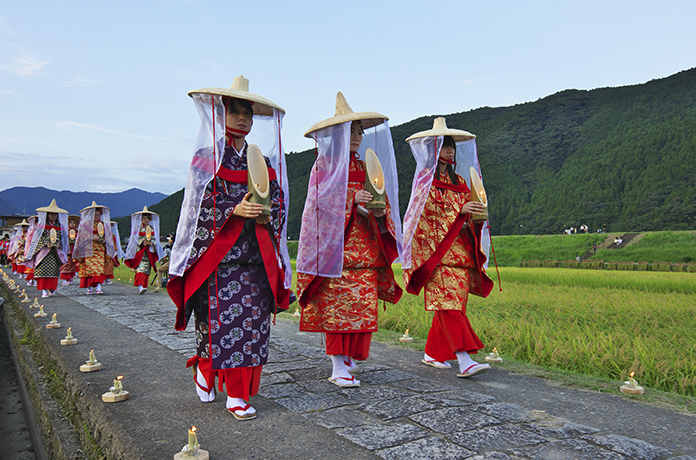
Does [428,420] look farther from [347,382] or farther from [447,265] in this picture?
[447,265]

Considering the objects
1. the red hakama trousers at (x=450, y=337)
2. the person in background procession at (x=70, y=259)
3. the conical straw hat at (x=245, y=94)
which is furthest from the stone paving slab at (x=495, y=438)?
the person in background procession at (x=70, y=259)

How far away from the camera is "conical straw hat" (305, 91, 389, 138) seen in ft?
12.5

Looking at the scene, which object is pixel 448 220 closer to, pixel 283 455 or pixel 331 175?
pixel 331 175

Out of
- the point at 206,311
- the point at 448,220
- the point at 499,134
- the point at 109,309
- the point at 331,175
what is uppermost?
the point at 499,134

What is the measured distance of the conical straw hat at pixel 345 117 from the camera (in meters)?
3.81

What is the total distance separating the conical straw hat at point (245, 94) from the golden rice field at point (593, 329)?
10.9 feet

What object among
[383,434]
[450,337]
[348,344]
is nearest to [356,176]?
[348,344]

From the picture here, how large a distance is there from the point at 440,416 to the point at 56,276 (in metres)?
10.6

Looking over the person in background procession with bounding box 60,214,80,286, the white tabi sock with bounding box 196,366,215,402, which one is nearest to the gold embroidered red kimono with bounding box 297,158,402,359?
the white tabi sock with bounding box 196,366,215,402

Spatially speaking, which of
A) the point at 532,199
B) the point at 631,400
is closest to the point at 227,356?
the point at 631,400

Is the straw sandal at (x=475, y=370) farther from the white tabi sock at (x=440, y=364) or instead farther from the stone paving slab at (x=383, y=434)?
the stone paving slab at (x=383, y=434)

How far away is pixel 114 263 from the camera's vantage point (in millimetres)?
11586

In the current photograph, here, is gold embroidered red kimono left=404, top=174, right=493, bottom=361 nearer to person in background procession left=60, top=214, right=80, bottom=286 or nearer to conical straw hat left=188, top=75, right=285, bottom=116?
conical straw hat left=188, top=75, right=285, bottom=116

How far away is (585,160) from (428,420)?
273ft
